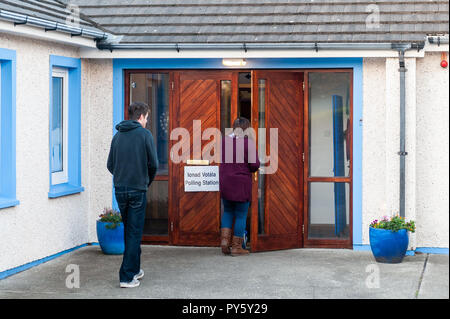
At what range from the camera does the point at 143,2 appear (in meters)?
12.1

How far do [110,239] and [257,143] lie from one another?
7.91ft

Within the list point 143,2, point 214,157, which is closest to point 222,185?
point 214,157

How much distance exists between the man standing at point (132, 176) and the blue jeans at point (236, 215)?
215 centimetres

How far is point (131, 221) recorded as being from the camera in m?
8.39

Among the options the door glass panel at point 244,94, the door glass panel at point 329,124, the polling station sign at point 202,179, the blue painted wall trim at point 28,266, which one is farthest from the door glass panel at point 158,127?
the door glass panel at point 329,124

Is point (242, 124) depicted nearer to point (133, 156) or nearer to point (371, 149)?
point (371, 149)

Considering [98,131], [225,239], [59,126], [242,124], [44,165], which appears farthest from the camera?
[98,131]

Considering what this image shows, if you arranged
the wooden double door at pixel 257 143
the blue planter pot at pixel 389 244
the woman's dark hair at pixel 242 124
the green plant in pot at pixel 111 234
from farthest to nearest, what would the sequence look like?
the wooden double door at pixel 257 143, the green plant in pot at pixel 111 234, the woman's dark hair at pixel 242 124, the blue planter pot at pixel 389 244

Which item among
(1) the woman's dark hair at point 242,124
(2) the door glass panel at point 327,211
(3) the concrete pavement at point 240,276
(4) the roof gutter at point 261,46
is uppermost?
(4) the roof gutter at point 261,46

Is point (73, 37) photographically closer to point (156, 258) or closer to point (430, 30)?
point (156, 258)

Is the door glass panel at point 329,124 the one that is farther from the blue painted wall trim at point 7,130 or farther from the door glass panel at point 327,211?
the blue painted wall trim at point 7,130

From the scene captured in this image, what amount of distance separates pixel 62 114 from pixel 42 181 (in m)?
1.29

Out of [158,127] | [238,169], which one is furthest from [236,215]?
[158,127]

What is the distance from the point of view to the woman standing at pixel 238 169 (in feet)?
33.5
